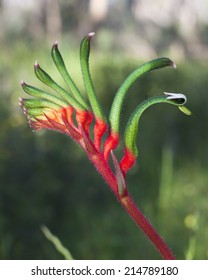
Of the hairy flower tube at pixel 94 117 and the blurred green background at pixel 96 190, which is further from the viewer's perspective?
the blurred green background at pixel 96 190

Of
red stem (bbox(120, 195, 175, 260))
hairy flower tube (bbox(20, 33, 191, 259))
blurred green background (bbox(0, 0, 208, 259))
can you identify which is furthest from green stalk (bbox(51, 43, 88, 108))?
blurred green background (bbox(0, 0, 208, 259))

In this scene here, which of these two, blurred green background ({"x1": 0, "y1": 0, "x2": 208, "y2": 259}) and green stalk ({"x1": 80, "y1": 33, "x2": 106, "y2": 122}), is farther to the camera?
blurred green background ({"x1": 0, "y1": 0, "x2": 208, "y2": 259})

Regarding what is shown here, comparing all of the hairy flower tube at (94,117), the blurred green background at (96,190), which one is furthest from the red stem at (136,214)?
the blurred green background at (96,190)

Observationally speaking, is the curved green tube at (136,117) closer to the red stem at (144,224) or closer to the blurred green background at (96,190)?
the red stem at (144,224)

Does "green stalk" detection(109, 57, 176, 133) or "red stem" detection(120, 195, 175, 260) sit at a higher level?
"green stalk" detection(109, 57, 176, 133)

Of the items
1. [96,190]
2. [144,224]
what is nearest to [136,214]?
[144,224]

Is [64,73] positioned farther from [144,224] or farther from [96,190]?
[96,190]

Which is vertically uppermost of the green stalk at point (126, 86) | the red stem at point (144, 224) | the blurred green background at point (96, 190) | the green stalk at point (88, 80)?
the green stalk at point (88, 80)

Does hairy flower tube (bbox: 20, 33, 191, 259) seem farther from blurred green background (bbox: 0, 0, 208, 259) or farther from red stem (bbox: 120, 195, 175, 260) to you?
blurred green background (bbox: 0, 0, 208, 259)
